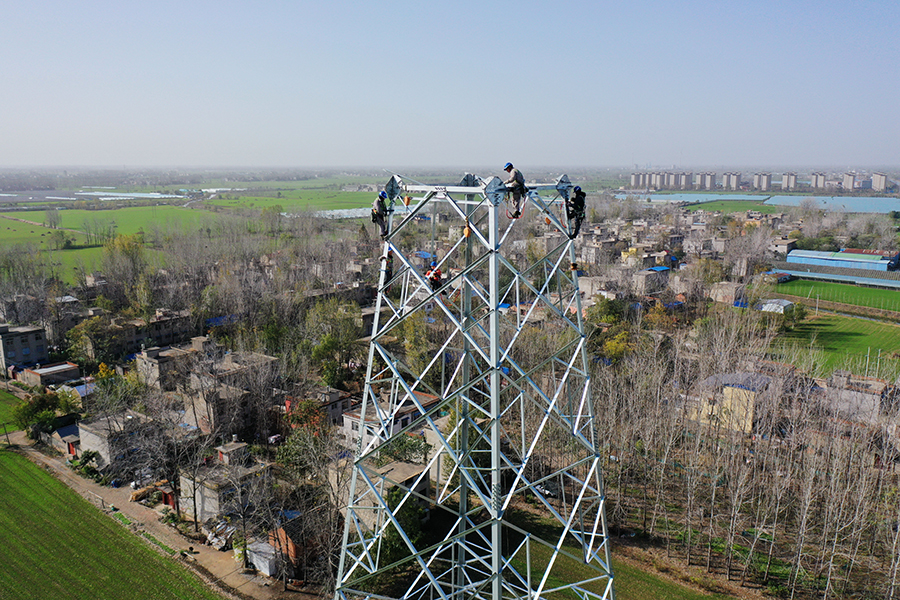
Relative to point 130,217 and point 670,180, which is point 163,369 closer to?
point 130,217

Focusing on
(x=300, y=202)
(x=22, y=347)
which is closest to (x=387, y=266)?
(x=22, y=347)

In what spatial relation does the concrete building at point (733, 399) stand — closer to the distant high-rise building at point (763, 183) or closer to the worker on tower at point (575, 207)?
the worker on tower at point (575, 207)

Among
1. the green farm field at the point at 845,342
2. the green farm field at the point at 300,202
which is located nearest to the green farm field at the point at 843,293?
the green farm field at the point at 845,342

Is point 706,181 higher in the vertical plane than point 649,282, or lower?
higher

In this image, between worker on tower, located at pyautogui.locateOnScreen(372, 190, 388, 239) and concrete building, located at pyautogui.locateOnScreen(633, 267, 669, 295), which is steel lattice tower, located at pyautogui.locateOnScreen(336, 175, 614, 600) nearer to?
worker on tower, located at pyautogui.locateOnScreen(372, 190, 388, 239)

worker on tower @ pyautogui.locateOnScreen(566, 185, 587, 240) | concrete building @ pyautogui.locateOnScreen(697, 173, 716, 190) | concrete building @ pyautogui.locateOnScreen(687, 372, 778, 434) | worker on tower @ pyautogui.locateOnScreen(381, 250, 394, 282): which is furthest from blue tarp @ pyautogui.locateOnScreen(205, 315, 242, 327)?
concrete building @ pyautogui.locateOnScreen(697, 173, 716, 190)
